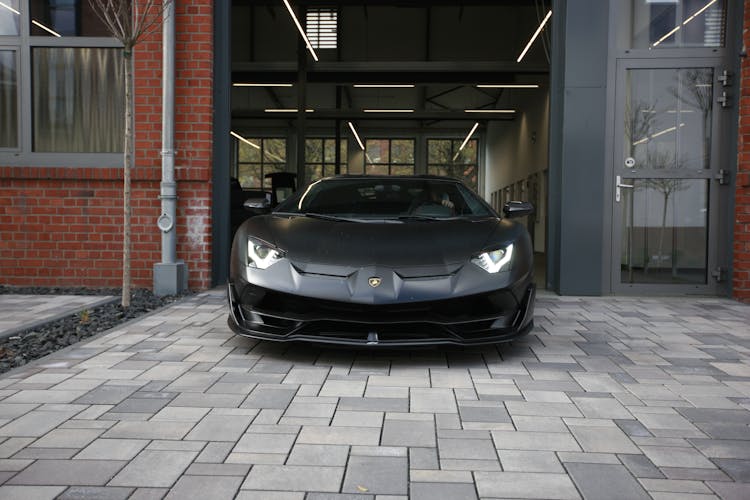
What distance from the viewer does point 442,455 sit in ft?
7.39

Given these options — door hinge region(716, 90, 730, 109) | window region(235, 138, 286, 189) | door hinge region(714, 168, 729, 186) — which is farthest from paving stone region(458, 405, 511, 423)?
window region(235, 138, 286, 189)

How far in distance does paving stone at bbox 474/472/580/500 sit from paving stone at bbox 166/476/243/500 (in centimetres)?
76

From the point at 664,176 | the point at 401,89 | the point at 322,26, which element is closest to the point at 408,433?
the point at 664,176

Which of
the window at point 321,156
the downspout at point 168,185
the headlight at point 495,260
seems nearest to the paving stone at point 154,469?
the headlight at point 495,260

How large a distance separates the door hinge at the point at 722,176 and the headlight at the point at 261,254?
4695mm

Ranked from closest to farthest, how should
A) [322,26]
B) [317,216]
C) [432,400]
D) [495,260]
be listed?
[432,400] → [495,260] → [317,216] → [322,26]

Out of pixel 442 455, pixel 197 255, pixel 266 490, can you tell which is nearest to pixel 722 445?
pixel 442 455

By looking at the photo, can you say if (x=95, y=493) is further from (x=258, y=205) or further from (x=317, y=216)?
(x=258, y=205)

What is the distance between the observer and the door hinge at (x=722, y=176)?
622 cm

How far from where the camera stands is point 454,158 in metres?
29.4

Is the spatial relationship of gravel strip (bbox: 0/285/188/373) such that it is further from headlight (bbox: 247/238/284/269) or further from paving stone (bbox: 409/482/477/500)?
paving stone (bbox: 409/482/477/500)

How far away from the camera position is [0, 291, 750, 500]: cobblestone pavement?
2.02m

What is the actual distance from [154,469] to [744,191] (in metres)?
5.91

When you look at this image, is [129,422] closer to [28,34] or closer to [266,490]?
[266,490]
